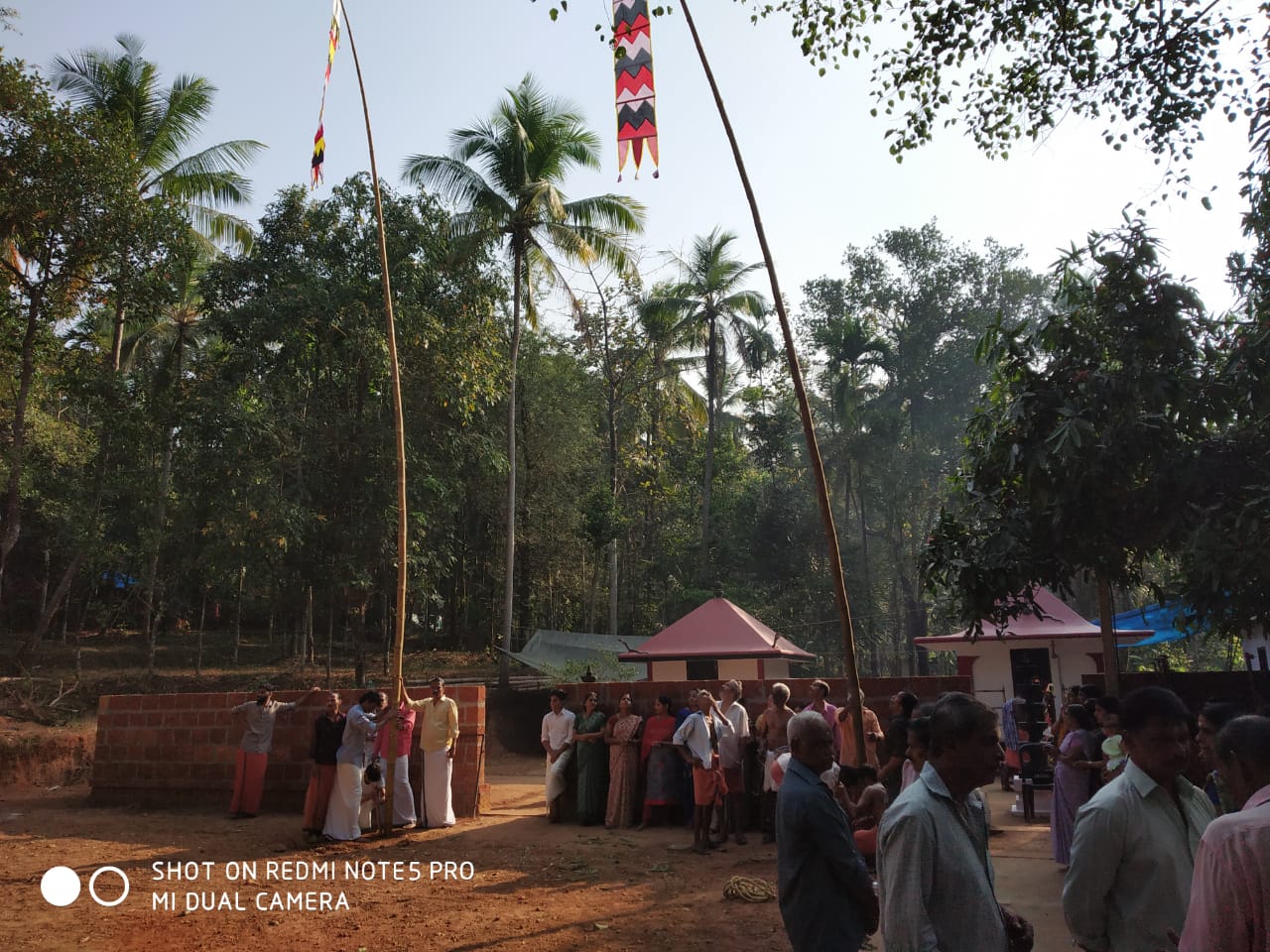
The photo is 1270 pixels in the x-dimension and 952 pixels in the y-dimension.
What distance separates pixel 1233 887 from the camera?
7.73 feet

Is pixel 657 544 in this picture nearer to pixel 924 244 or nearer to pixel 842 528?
pixel 842 528

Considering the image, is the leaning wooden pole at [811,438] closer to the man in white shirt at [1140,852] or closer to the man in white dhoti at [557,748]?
the man in white shirt at [1140,852]

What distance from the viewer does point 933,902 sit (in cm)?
284

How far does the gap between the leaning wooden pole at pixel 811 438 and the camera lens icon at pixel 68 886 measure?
21.2 ft

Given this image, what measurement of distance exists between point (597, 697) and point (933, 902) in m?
11.0

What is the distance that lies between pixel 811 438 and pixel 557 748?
7.27m

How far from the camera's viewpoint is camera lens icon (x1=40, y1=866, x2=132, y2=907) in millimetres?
8391

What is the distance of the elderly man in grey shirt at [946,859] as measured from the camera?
2.79 meters

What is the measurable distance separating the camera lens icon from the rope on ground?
5209mm

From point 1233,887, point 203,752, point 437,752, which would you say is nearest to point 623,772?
point 437,752

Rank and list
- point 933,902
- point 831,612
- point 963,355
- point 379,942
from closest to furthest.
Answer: point 933,902
point 379,942
point 831,612
point 963,355

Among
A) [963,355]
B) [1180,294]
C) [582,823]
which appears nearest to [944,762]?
[1180,294]

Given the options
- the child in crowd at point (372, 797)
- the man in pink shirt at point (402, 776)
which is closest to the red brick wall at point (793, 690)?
the man in pink shirt at point (402, 776)

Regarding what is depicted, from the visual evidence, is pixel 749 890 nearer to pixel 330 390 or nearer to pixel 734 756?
pixel 734 756
